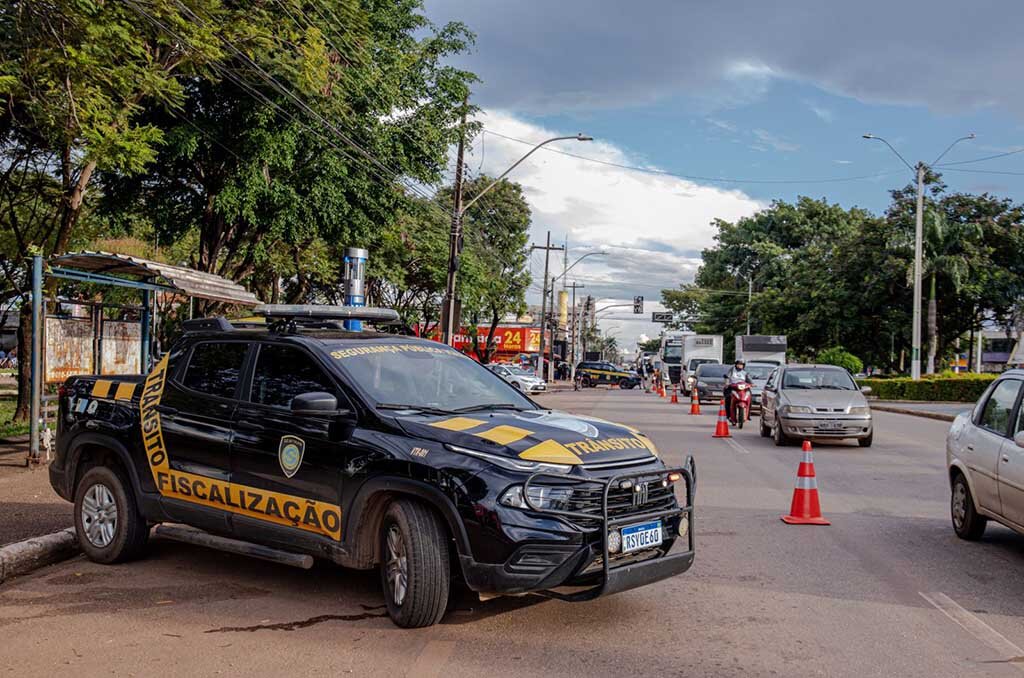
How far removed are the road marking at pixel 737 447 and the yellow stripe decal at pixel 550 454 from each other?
11979 mm

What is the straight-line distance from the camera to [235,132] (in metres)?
21.3

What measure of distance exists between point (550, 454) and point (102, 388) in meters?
4.06

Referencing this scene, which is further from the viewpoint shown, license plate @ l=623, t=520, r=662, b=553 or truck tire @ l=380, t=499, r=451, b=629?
license plate @ l=623, t=520, r=662, b=553

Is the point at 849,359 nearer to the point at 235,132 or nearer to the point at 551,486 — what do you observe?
the point at 235,132

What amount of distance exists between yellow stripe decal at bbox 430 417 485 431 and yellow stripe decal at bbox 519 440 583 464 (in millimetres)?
468

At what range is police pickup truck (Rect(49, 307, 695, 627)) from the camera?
5371 mm

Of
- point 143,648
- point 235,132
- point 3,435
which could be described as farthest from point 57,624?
point 235,132

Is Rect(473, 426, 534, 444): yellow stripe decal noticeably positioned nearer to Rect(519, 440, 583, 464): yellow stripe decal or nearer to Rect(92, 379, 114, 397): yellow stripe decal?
Rect(519, 440, 583, 464): yellow stripe decal

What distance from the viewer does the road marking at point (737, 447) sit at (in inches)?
673

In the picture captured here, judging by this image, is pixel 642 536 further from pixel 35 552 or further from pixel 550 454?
pixel 35 552

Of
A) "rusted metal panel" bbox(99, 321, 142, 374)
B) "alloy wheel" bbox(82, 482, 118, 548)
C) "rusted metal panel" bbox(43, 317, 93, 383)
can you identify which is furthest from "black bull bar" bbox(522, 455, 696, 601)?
"rusted metal panel" bbox(99, 321, 142, 374)

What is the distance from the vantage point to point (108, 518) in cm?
751

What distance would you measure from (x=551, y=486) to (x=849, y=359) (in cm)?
4625

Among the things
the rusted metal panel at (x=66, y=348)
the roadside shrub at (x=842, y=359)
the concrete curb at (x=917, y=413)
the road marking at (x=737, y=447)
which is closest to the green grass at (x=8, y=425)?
the rusted metal panel at (x=66, y=348)
